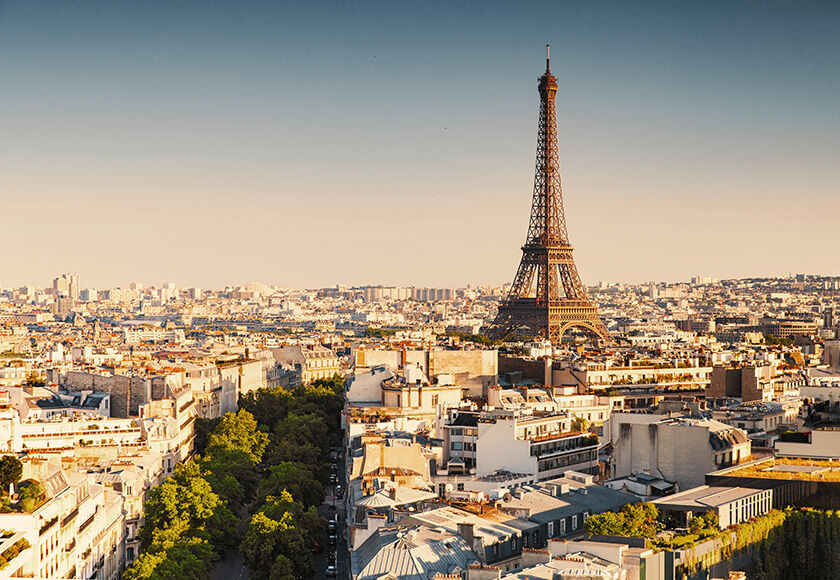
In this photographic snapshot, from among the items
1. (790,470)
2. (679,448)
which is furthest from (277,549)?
(790,470)

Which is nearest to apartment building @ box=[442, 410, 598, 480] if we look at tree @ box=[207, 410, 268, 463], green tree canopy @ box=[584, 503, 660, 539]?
green tree canopy @ box=[584, 503, 660, 539]

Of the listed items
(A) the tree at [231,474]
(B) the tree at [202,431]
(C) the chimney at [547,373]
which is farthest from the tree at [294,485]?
(C) the chimney at [547,373]

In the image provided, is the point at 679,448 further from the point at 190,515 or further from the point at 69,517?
the point at 69,517

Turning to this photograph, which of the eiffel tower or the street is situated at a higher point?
the eiffel tower

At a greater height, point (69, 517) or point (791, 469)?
point (791, 469)

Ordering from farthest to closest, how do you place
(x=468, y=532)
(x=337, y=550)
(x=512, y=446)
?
(x=337, y=550), (x=512, y=446), (x=468, y=532)

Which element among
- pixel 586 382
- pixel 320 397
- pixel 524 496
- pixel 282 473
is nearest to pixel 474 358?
pixel 586 382

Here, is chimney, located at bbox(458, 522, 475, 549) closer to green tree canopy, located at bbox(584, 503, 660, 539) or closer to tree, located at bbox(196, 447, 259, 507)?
green tree canopy, located at bbox(584, 503, 660, 539)

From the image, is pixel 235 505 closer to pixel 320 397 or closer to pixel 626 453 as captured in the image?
pixel 626 453
